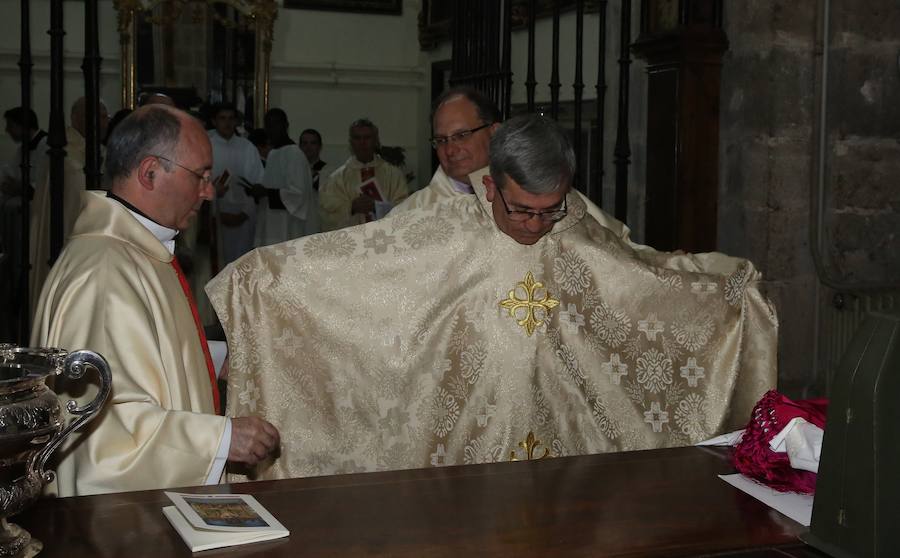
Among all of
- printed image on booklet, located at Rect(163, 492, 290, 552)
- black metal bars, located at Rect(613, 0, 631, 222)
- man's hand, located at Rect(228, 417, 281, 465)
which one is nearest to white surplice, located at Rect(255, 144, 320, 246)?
black metal bars, located at Rect(613, 0, 631, 222)

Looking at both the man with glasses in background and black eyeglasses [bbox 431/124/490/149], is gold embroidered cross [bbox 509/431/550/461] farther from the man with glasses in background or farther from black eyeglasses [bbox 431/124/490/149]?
black eyeglasses [bbox 431/124/490/149]

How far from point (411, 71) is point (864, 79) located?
8071mm

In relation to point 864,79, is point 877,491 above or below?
below

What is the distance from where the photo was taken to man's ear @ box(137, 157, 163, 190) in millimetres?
2822

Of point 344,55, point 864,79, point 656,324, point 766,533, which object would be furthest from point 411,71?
point 766,533

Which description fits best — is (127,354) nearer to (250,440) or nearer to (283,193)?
(250,440)

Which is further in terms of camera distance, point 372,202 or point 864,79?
point 372,202

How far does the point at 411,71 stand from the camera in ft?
43.1

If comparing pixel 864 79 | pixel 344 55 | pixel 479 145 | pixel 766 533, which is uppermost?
pixel 344 55

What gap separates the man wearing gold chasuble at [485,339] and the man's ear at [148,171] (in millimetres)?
447

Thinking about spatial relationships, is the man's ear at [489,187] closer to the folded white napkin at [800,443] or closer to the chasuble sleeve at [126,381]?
the chasuble sleeve at [126,381]

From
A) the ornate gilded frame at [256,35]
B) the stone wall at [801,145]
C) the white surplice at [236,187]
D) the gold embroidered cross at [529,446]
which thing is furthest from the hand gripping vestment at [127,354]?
Result: the ornate gilded frame at [256,35]

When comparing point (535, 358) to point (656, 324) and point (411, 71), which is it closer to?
point (656, 324)

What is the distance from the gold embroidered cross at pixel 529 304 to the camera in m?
3.31
